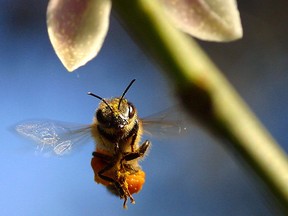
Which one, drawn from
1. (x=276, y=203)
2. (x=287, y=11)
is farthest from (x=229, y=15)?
(x=287, y=11)

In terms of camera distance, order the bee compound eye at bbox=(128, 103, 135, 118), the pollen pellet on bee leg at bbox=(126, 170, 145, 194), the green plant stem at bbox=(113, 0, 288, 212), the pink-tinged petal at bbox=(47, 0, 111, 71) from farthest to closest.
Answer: the bee compound eye at bbox=(128, 103, 135, 118) → the pollen pellet on bee leg at bbox=(126, 170, 145, 194) → the pink-tinged petal at bbox=(47, 0, 111, 71) → the green plant stem at bbox=(113, 0, 288, 212)

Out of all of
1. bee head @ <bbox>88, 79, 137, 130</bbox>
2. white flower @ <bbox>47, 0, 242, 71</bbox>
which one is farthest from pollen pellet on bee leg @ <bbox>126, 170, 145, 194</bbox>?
white flower @ <bbox>47, 0, 242, 71</bbox>

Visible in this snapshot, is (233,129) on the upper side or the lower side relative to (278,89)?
upper

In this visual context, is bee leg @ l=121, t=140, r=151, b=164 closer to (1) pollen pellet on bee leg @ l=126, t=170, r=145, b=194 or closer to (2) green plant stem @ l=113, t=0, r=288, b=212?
(1) pollen pellet on bee leg @ l=126, t=170, r=145, b=194

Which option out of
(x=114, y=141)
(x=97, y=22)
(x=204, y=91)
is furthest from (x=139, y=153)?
(x=204, y=91)

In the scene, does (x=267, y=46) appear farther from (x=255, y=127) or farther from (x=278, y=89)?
(x=255, y=127)

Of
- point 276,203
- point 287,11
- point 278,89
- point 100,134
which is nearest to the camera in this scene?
point 276,203

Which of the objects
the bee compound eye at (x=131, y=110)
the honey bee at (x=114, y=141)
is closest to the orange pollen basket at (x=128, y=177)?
the honey bee at (x=114, y=141)
